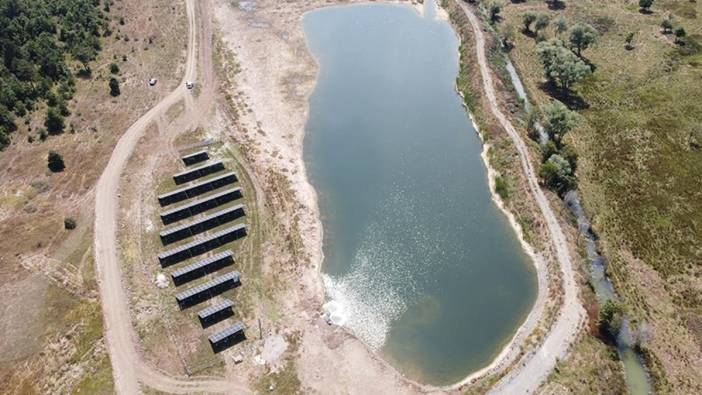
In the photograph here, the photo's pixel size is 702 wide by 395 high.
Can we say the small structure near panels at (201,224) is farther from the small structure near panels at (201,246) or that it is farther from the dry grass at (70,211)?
the dry grass at (70,211)

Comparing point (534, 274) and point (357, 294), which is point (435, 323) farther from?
point (534, 274)

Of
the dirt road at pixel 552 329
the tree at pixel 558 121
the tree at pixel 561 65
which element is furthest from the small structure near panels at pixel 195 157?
the tree at pixel 561 65

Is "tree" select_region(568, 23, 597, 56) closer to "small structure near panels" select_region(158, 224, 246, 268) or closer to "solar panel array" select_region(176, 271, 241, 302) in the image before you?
"small structure near panels" select_region(158, 224, 246, 268)

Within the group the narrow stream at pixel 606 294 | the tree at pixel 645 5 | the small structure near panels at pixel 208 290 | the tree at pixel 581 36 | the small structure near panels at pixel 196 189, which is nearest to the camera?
the narrow stream at pixel 606 294

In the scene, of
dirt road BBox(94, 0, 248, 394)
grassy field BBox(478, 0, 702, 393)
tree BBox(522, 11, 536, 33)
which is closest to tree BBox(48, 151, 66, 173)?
dirt road BBox(94, 0, 248, 394)

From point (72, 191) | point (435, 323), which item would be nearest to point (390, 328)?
point (435, 323)
